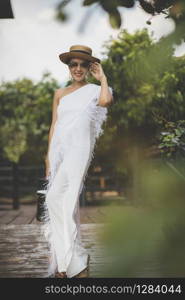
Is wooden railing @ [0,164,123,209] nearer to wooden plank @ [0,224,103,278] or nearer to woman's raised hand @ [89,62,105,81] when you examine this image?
wooden plank @ [0,224,103,278]

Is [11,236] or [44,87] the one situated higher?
[44,87]

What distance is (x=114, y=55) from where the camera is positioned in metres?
12.1

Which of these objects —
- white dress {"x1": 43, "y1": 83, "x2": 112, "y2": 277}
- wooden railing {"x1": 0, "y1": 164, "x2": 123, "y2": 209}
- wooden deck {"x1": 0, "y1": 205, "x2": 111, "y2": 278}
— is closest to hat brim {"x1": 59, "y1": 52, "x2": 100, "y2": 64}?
white dress {"x1": 43, "y1": 83, "x2": 112, "y2": 277}

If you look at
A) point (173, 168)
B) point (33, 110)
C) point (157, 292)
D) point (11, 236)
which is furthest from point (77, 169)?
point (33, 110)

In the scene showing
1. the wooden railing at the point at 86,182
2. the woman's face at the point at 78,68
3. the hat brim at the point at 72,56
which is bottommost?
the wooden railing at the point at 86,182

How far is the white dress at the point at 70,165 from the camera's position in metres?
3.40

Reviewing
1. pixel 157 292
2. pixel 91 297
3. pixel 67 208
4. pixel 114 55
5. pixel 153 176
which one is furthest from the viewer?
pixel 114 55

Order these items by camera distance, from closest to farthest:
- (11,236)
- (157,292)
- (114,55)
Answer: (157,292)
(11,236)
(114,55)

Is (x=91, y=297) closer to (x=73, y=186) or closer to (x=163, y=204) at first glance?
(x=163, y=204)

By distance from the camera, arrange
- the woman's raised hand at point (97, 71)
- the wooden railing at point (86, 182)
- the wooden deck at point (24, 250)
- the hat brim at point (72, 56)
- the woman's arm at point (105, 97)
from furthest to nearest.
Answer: the wooden railing at point (86, 182) → the wooden deck at point (24, 250) → the hat brim at point (72, 56) → the woman's arm at point (105, 97) → the woman's raised hand at point (97, 71)

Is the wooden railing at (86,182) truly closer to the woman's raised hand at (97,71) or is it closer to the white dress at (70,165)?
the white dress at (70,165)

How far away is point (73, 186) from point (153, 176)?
2.80 meters

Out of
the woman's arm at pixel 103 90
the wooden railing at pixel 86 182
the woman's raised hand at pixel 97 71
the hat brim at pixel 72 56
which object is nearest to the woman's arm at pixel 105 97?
the woman's arm at pixel 103 90

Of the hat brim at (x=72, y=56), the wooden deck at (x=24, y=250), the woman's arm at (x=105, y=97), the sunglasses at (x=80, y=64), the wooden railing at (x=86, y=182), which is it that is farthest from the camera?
the wooden railing at (x=86, y=182)
